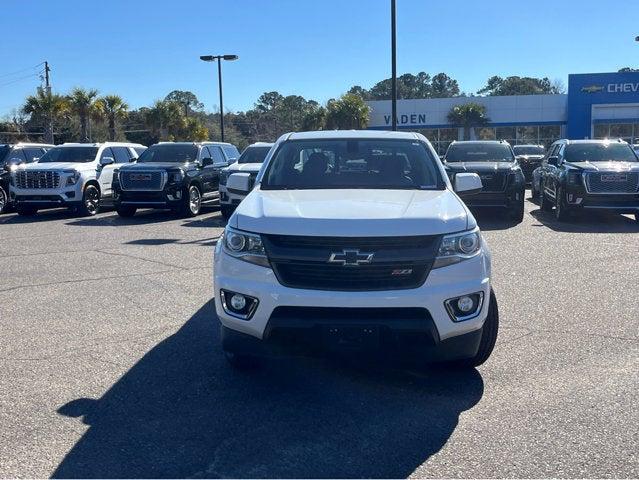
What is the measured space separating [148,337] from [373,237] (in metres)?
2.71

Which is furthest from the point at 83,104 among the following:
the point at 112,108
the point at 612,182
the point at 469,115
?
the point at 612,182

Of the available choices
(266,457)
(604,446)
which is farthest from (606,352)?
(266,457)

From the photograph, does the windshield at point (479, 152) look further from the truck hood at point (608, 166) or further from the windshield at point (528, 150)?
the windshield at point (528, 150)

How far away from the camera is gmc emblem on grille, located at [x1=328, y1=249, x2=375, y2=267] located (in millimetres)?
4461

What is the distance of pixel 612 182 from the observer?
14.3 metres

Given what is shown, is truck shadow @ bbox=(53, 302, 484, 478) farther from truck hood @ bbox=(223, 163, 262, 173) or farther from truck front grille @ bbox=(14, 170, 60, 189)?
truck front grille @ bbox=(14, 170, 60, 189)

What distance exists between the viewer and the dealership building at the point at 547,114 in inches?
1700

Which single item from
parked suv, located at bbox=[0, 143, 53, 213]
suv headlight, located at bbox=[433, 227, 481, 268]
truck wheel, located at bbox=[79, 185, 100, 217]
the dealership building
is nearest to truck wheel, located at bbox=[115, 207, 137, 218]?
truck wheel, located at bbox=[79, 185, 100, 217]

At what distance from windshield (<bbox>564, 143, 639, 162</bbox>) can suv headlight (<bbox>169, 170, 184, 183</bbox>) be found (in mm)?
8748

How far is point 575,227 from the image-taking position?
14.2 meters

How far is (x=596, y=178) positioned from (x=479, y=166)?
236 centimetres

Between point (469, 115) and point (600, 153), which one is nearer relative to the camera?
point (600, 153)

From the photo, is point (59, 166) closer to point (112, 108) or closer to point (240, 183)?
point (240, 183)

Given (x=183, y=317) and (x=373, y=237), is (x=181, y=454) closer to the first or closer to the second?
(x=373, y=237)
